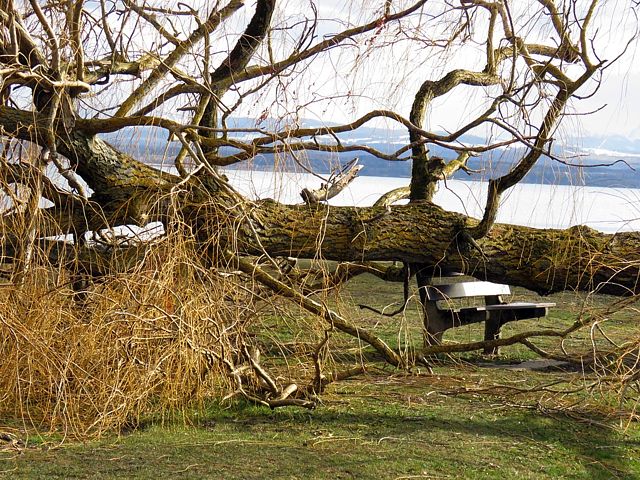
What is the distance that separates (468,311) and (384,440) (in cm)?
209

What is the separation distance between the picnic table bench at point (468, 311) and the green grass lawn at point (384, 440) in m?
0.61

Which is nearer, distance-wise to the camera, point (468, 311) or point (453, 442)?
point (453, 442)

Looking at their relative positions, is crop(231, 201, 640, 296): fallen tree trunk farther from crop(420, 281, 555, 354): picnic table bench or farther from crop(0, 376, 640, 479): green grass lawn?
crop(0, 376, 640, 479): green grass lawn

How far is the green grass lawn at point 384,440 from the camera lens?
306 cm

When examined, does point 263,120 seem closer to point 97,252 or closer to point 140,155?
point 140,155

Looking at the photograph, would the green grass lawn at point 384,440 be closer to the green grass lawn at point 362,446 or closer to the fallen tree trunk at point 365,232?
the green grass lawn at point 362,446

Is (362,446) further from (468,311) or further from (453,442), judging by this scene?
(468,311)

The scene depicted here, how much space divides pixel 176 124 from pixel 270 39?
808 millimetres

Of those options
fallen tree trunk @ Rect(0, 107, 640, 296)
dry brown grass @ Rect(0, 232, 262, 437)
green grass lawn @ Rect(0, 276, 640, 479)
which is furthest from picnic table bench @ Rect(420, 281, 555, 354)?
dry brown grass @ Rect(0, 232, 262, 437)

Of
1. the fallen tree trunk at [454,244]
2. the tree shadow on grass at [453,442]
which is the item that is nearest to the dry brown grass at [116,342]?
the tree shadow on grass at [453,442]

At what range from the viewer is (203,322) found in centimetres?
360

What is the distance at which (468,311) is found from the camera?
5.44m

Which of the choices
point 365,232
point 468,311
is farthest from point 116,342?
point 468,311

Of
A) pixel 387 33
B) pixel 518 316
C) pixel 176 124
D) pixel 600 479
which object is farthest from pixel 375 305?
pixel 600 479
